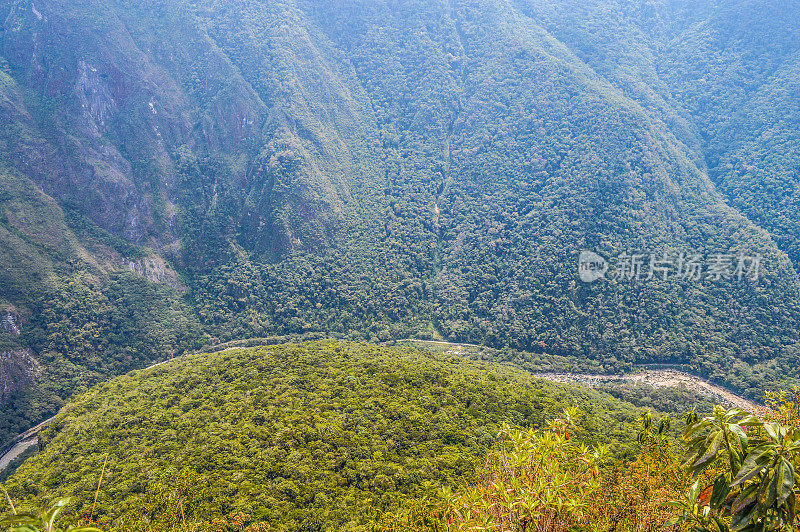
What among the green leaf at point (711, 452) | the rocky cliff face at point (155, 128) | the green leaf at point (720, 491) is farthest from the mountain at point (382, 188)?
the green leaf at point (711, 452)

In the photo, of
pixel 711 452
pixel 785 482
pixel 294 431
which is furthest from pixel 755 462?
pixel 294 431

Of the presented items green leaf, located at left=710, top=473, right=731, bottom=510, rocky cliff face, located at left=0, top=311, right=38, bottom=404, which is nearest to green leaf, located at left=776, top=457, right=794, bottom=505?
green leaf, located at left=710, top=473, right=731, bottom=510

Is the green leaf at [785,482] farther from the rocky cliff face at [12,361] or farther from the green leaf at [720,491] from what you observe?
the rocky cliff face at [12,361]

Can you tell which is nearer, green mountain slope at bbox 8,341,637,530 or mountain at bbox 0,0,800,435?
green mountain slope at bbox 8,341,637,530

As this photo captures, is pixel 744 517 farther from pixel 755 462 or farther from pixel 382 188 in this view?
pixel 382 188

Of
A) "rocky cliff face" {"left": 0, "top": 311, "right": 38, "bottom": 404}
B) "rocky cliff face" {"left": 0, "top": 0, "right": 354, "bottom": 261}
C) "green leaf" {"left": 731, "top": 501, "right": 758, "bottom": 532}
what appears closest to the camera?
"green leaf" {"left": 731, "top": 501, "right": 758, "bottom": 532}

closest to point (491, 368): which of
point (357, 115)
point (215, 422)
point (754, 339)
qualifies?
point (215, 422)

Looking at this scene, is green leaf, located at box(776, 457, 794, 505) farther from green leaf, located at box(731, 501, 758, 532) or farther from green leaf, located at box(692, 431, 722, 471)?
green leaf, located at box(692, 431, 722, 471)
